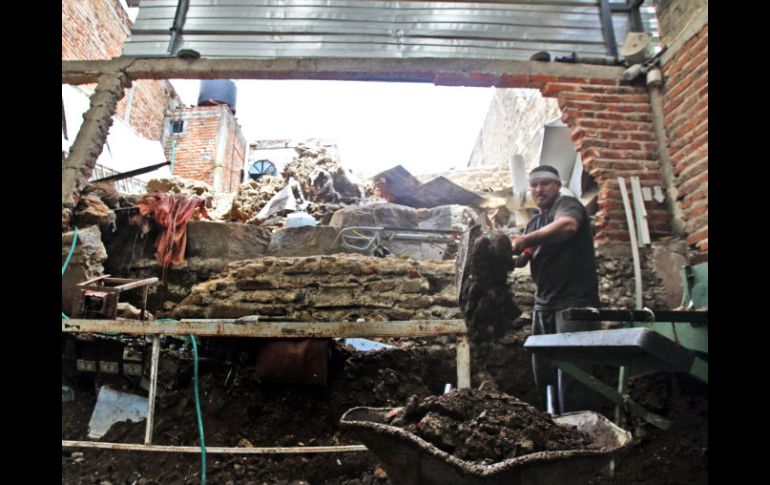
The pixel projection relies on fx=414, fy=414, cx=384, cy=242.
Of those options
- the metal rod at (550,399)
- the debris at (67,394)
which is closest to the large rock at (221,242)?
the debris at (67,394)

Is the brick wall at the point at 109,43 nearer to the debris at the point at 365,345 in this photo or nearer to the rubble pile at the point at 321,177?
the rubble pile at the point at 321,177

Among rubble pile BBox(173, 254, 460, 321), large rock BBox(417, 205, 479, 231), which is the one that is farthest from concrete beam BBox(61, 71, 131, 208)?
large rock BBox(417, 205, 479, 231)

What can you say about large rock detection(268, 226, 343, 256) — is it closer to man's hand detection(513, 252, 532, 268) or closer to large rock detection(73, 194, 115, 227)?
large rock detection(73, 194, 115, 227)

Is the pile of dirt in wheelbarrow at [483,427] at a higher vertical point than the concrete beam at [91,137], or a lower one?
lower

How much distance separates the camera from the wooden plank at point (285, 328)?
2252mm

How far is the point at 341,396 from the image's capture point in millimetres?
2770

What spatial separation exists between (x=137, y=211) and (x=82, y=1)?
6366 mm

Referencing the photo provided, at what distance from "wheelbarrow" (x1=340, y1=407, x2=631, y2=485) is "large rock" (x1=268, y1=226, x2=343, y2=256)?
266 centimetres

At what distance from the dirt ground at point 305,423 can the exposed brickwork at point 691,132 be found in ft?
4.17

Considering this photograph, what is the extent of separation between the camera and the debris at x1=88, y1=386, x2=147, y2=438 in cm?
267

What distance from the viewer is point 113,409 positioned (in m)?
2.71

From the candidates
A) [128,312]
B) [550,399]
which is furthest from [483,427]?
[128,312]

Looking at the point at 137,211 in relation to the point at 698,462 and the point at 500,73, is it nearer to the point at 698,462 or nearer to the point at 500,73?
the point at 500,73

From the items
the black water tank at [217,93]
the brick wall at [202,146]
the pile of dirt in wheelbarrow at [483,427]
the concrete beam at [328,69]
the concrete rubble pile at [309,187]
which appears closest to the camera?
the pile of dirt in wheelbarrow at [483,427]
